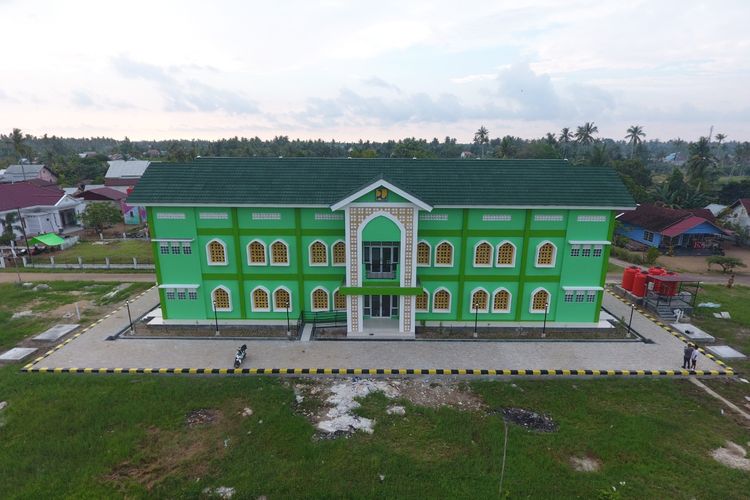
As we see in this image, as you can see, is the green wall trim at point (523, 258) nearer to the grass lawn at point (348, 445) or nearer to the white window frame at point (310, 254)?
the grass lawn at point (348, 445)

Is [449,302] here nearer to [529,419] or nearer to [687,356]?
[529,419]

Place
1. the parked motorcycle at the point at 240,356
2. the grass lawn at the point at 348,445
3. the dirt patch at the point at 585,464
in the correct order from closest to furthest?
the grass lawn at the point at 348,445, the dirt patch at the point at 585,464, the parked motorcycle at the point at 240,356

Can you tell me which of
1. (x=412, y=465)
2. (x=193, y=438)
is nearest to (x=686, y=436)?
(x=412, y=465)

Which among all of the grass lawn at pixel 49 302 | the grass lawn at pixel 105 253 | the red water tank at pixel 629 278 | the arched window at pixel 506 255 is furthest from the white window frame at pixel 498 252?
the grass lawn at pixel 105 253

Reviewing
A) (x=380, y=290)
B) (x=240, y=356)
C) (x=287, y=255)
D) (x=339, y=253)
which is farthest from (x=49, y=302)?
(x=380, y=290)

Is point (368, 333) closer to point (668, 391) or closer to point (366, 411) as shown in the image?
point (366, 411)

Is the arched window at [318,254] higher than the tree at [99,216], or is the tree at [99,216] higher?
the arched window at [318,254]

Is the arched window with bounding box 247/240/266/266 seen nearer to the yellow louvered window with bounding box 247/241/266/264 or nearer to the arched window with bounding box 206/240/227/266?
the yellow louvered window with bounding box 247/241/266/264
